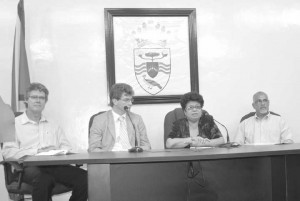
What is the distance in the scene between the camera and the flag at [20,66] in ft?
11.3

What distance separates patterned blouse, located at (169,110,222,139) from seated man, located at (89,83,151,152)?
26cm

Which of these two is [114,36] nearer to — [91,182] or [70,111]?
[70,111]

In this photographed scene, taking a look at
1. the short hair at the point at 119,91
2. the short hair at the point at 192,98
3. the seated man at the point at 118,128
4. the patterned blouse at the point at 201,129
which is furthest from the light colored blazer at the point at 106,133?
the short hair at the point at 192,98

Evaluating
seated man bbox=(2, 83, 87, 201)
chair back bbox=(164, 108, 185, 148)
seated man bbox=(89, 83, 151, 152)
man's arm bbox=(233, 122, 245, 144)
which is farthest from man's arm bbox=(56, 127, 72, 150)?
man's arm bbox=(233, 122, 245, 144)

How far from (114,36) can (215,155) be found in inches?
77.9

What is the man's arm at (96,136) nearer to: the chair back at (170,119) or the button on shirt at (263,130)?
the chair back at (170,119)

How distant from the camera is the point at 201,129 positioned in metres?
3.07

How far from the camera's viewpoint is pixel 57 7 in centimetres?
373

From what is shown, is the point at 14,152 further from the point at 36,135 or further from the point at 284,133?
the point at 284,133

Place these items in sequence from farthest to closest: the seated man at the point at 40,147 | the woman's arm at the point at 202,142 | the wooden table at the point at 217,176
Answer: the woman's arm at the point at 202,142
the seated man at the point at 40,147
the wooden table at the point at 217,176

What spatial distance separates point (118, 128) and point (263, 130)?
4.48 feet

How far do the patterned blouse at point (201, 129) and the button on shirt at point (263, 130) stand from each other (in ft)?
2.23

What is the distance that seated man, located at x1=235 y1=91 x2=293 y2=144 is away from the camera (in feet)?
11.8

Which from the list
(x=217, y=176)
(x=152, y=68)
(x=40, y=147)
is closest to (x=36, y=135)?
(x=40, y=147)
